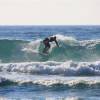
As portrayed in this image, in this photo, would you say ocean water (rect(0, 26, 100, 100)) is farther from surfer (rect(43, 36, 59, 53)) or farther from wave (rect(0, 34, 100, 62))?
surfer (rect(43, 36, 59, 53))

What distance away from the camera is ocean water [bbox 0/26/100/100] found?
11.3 metres

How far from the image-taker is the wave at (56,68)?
46.8ft

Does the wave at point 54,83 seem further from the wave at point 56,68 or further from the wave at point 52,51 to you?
the wave at point 52,51

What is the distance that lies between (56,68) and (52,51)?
346 cm

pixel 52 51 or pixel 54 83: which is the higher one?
pixel 52 51

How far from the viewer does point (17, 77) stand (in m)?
13.3

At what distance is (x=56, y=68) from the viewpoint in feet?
47.9

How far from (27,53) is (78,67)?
14.2ft

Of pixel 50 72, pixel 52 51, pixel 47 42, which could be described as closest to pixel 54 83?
pixel 50 72

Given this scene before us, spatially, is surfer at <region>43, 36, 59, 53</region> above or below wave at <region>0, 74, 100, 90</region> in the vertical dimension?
above

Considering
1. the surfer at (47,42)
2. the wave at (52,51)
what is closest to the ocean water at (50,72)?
the wave at (52,51)

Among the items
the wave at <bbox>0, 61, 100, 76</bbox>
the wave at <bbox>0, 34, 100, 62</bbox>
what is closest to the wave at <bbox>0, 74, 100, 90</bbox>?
the wave at <bbox>0, 61, 100, 76</bbox>

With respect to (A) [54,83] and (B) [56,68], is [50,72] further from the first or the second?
(A) [54,83]

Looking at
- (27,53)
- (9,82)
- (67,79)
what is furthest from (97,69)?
(27,53)
